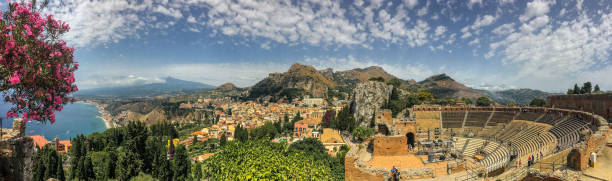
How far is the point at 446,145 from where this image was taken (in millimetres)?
27750

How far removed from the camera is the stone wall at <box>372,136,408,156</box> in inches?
961

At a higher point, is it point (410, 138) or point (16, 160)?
point (16, 160)

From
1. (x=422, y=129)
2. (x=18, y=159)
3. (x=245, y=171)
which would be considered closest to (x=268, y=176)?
(x=245, y=171)

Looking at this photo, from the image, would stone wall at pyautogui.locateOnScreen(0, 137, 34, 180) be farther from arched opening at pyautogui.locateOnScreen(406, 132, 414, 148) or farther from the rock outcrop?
the rock outcrop

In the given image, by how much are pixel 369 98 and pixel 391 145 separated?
31.5m

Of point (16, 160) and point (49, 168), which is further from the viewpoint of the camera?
point (49, 168)

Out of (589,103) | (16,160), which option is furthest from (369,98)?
(16,160)

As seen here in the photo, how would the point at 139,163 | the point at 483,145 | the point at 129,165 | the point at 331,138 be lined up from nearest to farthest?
the point at 129,165 < the point at 139,163 < the point at 483,145 < the point at 331,138

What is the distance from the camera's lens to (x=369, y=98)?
55281 millimetres

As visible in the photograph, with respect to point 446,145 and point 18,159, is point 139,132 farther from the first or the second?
point 446,145

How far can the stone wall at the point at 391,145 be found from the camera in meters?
24.4

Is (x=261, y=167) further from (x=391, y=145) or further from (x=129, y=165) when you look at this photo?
(x=129, y=165)

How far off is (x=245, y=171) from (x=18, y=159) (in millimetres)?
6125

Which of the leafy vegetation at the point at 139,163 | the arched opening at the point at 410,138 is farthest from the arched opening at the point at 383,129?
the leafy vegetation at the point at 139,163
